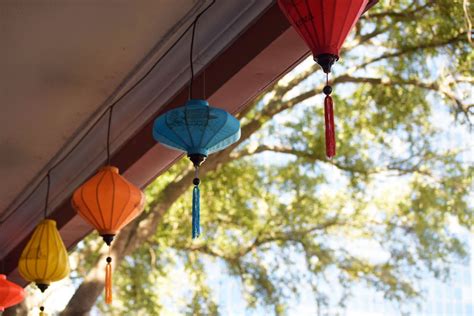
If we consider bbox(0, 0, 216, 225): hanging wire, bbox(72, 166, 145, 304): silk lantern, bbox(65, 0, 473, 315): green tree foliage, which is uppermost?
bbox(65, 0, 473, 315): green tree foliage

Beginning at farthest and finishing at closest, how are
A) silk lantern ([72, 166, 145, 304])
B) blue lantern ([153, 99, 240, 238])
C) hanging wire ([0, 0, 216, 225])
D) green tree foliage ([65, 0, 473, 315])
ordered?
green tree foliage ([65, 0, 473, 315]), silk lantern ([72, 166, 145, 304]), hanging wire ([0, 0, 216, 225]), blue lantern ([153, 99, 240, 238])

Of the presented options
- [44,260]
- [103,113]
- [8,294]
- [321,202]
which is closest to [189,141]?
[103,113]

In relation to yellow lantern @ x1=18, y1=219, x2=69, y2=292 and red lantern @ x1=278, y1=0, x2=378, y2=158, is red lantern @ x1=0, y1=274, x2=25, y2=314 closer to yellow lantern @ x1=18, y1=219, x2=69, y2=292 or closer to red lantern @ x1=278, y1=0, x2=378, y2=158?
yellow lantern @ x1=18, y1=219, x2=69, y2=292

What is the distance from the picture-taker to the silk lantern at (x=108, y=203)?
11.6ft

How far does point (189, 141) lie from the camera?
2.88m

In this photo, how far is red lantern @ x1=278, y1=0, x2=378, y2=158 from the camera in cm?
233

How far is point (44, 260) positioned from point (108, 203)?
724 mm

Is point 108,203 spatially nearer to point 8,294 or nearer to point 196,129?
point 196,129

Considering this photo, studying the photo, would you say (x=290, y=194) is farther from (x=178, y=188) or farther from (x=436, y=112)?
(x=178, y=188)

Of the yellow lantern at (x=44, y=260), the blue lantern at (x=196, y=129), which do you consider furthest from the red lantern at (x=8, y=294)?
the blue lantern at (x=196, y=129)

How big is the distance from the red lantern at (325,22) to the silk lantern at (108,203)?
4.48 feet

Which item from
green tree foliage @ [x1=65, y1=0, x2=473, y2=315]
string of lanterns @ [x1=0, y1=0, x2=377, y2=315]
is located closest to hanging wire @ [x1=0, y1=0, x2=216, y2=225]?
string of lanterns @ [x1=0, y1=0, x2=377, y2=315]

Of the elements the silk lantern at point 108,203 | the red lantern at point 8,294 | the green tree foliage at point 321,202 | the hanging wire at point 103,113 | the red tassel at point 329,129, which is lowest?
the red tassel at point 329,129

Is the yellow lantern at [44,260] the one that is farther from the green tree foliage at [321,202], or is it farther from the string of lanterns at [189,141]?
the green tree foliage at [321,202]
